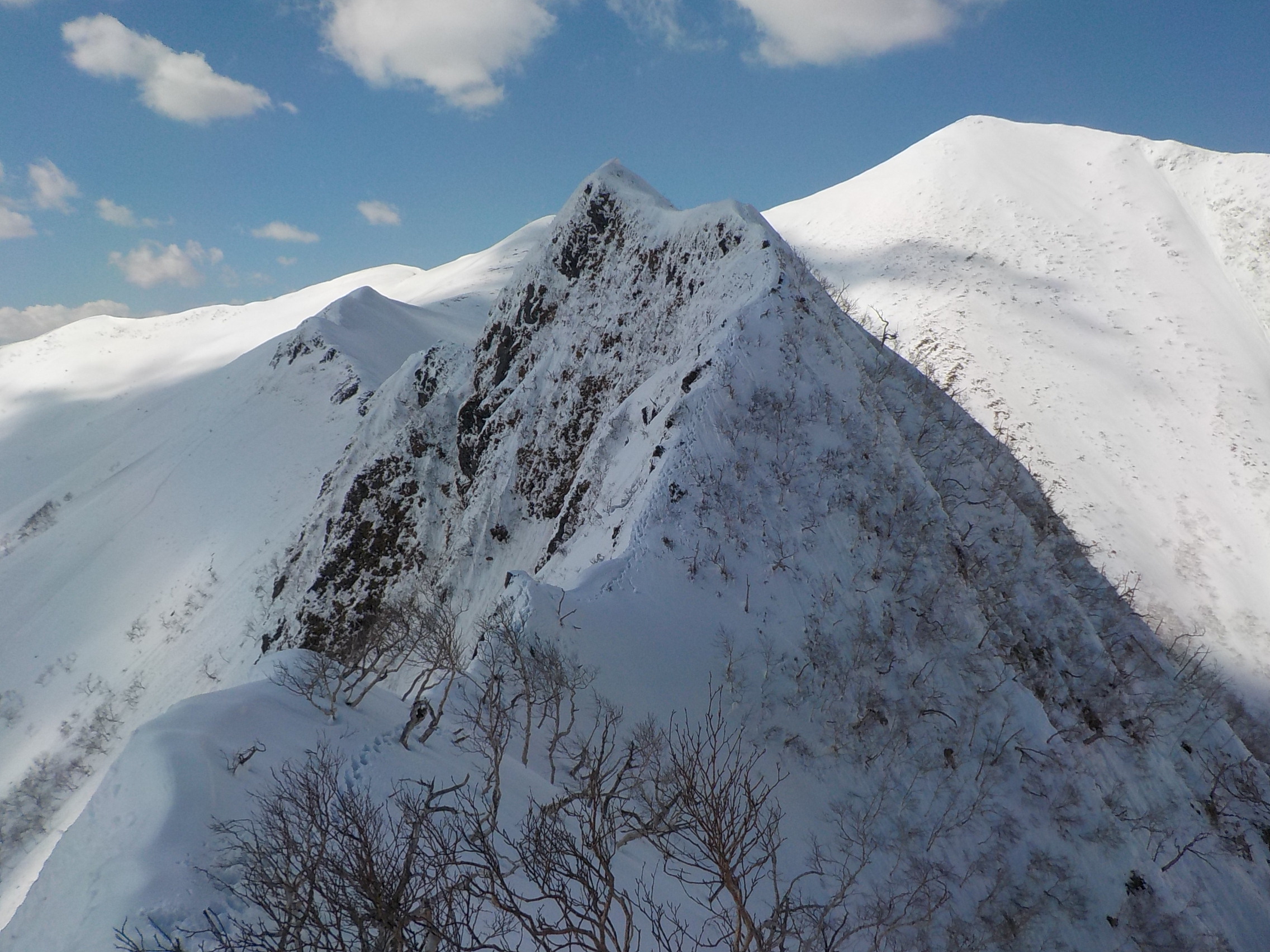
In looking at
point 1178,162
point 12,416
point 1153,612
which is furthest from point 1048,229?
point 12,416

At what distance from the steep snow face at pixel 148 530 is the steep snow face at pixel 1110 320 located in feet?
136

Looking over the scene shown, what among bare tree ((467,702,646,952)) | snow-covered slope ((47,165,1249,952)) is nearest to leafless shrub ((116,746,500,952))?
bare tree ((467,702,646,952))

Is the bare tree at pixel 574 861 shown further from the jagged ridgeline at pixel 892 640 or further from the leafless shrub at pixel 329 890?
the jagged ridgeline at pixel 892 640

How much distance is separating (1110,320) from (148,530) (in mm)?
74030

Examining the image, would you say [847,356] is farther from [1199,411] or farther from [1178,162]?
[1178,162]

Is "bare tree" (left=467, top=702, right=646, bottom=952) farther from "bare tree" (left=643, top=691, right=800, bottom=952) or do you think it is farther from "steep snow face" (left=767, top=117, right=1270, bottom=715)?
"steep snow face" (left=767, top=117, right=1270, bottom=715)

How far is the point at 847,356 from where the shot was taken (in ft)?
64.2

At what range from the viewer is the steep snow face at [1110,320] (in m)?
35.6

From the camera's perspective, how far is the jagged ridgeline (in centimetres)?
1208

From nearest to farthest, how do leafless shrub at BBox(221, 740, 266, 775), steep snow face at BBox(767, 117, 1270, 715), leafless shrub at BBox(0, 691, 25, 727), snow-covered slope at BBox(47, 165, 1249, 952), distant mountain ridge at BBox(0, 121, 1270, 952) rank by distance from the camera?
leafless shrub at BBox(221, 740, 266, 775)
distant mountain ridge at BBox(0, 121, 1270, 952)
snow-covered slope at BBox(47, 165, 1249, 952)
leafless shrub at BBox(0, 691, 25, 727)
steep snow face at BBox(767, 117, 1270, 715)

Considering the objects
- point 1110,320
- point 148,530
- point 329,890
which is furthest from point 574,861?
point 1110,320

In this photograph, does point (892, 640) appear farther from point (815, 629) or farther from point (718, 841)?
point (718, 841)

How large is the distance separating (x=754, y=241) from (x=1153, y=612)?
28.3 meters

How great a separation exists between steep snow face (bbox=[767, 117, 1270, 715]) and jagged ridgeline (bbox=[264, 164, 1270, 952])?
54.2 ft
